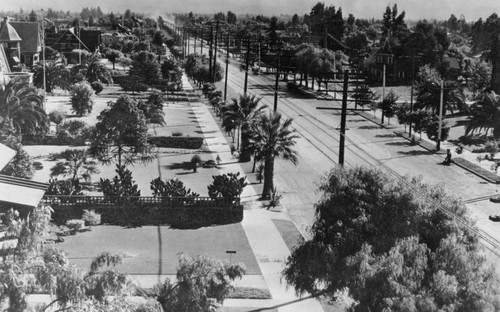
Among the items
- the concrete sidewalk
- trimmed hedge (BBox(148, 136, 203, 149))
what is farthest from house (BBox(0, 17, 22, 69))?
the concrete sidewalk

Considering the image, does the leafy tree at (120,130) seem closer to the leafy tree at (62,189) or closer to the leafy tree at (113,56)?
the leafy tree at (62,189)

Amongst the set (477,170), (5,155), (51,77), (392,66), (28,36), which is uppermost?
(28,36)

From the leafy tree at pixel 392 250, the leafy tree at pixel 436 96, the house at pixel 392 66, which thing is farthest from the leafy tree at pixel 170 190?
the house at pixel 392 66

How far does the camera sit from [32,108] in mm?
50938

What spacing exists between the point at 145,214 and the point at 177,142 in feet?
65.9

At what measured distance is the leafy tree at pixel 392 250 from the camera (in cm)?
1791

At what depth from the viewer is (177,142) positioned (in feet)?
178

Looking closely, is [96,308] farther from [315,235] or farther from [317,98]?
[317,98]

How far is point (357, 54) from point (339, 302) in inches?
5034

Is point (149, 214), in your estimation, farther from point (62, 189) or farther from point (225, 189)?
point (62, 189)

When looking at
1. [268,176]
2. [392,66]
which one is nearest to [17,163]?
[268,176]

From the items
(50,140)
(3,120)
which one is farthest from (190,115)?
(3,120)

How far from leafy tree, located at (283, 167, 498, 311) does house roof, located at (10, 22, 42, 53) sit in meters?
90.7

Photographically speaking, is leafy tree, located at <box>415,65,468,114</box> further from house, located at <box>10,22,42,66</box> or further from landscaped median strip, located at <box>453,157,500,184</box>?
house, located at <box>10,22,42,66</box>
